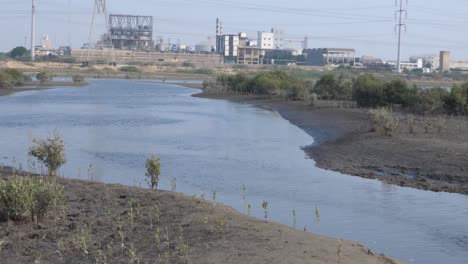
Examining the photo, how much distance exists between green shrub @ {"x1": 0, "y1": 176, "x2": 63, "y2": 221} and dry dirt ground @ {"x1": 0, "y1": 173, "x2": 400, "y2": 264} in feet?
0.60

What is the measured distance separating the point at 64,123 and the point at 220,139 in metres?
11.2

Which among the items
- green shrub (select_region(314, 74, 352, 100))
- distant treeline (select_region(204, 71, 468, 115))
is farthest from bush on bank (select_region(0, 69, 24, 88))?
green shrub (select_region(314, 74, 352, 100))

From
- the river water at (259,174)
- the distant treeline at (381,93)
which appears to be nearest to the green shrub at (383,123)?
the river water at (259,174)

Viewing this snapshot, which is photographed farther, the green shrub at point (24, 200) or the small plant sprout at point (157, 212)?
the small plant sprout at point (157, 212)

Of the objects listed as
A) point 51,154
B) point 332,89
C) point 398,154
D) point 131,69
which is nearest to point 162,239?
point 51,154

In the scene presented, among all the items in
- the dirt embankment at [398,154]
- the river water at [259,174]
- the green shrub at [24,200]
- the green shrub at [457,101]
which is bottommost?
the river water at [259,174]

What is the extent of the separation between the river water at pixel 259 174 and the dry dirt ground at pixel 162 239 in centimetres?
206

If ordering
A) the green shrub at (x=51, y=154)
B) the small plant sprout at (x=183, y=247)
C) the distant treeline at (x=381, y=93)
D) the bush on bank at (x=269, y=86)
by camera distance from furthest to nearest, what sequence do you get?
the bush on bank at (x=269, y=86) → the distant treeline at (x=381, y=93) → the green shrub at (x=51, y=154) → the small plant sprout at (x=183, y=247)

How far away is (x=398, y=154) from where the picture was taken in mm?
26594

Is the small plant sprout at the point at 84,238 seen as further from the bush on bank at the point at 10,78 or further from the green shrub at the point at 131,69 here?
the green shrub at the point at 131,69

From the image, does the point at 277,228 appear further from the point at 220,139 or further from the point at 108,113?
the point at 108,113

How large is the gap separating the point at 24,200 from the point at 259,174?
11.7 m

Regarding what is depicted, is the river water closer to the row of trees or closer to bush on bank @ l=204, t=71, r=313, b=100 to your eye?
the row of trees

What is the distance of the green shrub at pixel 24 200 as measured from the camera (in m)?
12.6
